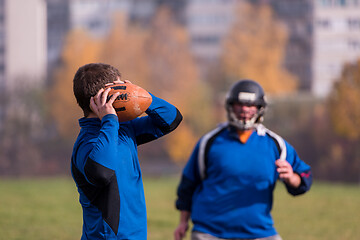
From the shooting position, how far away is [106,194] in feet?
12.2

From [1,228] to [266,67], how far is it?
1377 inches

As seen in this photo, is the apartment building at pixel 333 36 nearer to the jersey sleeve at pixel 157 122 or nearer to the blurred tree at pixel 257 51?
the blurred tree at pixel 257 51

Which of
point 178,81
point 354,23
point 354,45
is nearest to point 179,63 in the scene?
point 178,81

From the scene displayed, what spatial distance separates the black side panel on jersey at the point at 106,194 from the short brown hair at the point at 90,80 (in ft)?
1.42

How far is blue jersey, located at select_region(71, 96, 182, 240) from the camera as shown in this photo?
3.62m

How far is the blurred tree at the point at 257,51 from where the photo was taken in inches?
1790

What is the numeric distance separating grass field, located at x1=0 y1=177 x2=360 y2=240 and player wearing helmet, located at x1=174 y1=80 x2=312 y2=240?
22.1 feet

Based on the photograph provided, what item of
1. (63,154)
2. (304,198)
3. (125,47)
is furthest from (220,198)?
(125,47)

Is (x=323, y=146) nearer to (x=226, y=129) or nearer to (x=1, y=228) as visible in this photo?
(x=1, y=228)

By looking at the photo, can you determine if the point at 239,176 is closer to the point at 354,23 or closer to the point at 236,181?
the point at 236,181

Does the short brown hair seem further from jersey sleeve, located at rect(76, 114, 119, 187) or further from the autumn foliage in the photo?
the autumn foliage

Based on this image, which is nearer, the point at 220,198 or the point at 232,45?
the point at 220,198

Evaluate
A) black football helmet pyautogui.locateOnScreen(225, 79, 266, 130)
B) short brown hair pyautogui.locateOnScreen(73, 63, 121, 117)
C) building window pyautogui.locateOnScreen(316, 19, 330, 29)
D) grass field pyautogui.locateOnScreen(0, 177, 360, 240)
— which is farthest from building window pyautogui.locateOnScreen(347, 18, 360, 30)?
short brown hair pyautogui.locateOnScreen(73, 63, 121, 117)

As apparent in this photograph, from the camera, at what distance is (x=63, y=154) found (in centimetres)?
4284
